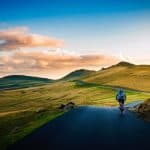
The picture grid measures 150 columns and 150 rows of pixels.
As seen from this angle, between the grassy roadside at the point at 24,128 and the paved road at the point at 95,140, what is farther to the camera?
the grassy roadside at the point at 24,128

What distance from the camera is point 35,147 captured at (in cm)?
1507

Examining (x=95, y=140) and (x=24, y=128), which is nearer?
(x=95, y=140)

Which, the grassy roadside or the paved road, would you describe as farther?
the grassy roadside

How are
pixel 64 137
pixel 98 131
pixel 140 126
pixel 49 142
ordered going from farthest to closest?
pixel 140 126, pixel 98 131, pixel 64 137, pixel 49 142

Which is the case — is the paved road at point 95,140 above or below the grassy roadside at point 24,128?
above

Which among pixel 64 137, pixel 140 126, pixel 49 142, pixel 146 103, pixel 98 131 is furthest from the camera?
pixel 146 103

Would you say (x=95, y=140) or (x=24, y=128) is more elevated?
(x=95, y=140)

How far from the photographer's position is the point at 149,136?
17203 millimetres

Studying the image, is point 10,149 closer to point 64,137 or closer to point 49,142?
point 49,142

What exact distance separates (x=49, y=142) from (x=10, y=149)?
2063 millimetres

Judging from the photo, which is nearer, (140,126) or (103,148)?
(103,148)

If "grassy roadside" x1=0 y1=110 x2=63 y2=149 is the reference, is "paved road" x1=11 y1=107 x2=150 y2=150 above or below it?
above

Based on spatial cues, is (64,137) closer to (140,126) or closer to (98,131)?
(98,131)

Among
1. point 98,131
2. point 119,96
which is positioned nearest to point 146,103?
point 119,96
